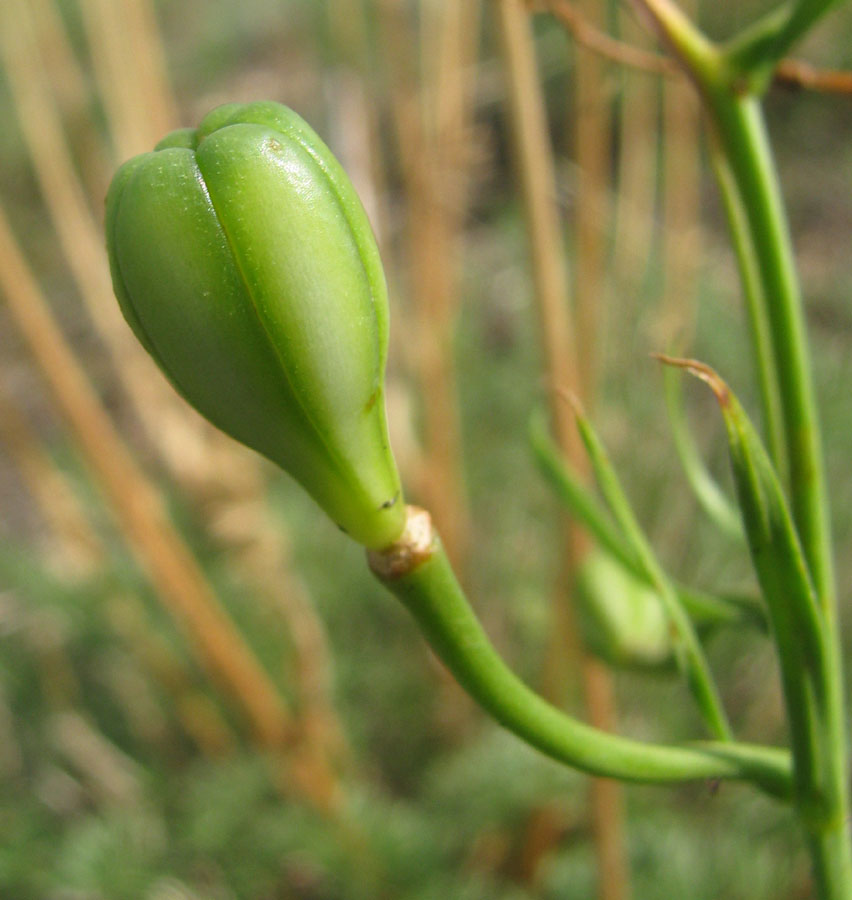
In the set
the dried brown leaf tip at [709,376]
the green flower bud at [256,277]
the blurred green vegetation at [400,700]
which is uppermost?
the green flower bud at [256,277]

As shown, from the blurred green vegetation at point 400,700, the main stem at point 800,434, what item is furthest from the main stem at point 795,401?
the blurred green vegetation at point 400,700

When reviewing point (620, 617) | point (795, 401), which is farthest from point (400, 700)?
point (795, 401)

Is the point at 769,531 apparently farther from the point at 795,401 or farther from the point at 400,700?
the point at 400,700

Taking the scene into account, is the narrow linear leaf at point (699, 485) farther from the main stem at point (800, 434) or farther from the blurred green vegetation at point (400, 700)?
the blurred green vegetation at point (400, 700)

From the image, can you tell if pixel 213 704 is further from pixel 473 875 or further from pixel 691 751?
pixel 691 751

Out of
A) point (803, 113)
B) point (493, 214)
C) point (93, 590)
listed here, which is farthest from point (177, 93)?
point (93, 590)

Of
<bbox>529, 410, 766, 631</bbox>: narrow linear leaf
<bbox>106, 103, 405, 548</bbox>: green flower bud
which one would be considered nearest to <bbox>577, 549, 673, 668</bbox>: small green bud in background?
<bbox>529, 410, 766, 631</bbox>: narrow linear leaf

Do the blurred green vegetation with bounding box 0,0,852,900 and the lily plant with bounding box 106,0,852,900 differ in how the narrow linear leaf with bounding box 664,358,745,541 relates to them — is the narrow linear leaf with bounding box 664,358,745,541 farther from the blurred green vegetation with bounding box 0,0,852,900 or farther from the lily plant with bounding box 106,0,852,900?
the blurred green vegetation with bounding box 0,0,852,900
